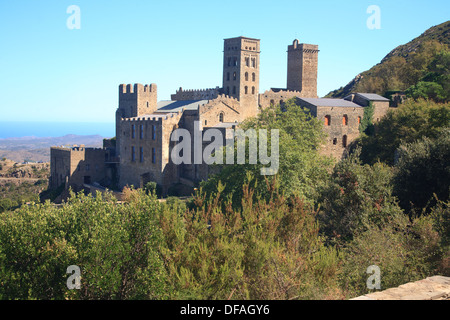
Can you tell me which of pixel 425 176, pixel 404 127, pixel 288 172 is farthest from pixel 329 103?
pixel 425 176

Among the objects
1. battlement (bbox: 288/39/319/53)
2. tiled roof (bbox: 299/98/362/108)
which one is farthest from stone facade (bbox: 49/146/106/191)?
battlement (bbox: 288/39/319/53)

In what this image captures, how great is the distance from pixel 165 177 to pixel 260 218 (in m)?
31.7

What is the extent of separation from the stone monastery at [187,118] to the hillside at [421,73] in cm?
441

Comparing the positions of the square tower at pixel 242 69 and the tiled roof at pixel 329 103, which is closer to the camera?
the tiled roof at pixel 329 103

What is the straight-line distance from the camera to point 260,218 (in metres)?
15.5

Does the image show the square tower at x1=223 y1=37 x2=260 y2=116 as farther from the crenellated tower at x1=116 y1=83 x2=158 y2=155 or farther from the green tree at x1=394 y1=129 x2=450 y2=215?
the green tree at x1=394 y1=129 x2=450 y2=215

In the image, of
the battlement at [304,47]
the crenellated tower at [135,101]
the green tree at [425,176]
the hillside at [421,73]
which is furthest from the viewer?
the battlement at [304,47]

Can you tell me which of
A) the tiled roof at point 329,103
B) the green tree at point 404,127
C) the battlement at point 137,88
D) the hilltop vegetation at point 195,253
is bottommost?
the hilltop vegetation at point 195,253

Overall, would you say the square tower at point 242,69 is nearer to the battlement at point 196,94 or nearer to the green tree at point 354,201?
the battlement at point 196,94

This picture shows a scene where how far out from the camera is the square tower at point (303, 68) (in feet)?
212

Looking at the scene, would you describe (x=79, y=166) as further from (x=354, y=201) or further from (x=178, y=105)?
(x=354, y=201)

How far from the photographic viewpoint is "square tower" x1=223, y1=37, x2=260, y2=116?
5812cm

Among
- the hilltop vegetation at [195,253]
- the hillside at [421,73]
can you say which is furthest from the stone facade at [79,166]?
the hilltop vegetation at [195,253]

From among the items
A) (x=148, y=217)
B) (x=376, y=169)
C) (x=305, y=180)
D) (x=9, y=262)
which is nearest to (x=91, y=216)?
(x=148, y=217)
